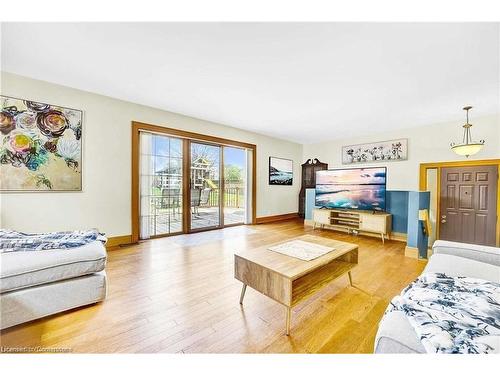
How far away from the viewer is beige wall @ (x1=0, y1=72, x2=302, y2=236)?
2.57 meters

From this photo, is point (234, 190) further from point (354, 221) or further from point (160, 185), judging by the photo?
point (354, 221)

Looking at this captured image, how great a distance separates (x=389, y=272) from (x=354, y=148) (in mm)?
3508

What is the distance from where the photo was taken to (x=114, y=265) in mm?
2564

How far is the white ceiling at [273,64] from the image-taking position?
5.60 ft

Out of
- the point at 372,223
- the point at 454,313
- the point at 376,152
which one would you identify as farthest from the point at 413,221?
the point at 454,313

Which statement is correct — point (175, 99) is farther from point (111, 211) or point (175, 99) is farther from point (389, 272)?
point (389, 272)

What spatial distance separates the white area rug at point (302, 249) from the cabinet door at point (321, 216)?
8.95 feet

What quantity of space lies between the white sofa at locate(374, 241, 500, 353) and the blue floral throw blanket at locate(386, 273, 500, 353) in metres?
0.04

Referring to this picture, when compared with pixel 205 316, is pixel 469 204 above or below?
above

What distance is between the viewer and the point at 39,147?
2.65 metres

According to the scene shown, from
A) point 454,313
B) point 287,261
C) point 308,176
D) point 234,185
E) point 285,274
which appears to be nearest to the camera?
point 454,313

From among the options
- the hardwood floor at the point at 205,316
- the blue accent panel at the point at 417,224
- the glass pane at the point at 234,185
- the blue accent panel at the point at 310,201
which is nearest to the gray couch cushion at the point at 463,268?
the hardwood floor at the point at 205,316

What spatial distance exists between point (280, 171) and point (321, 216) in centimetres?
174

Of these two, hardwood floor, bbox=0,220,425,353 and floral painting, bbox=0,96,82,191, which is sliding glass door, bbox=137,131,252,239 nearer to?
floral painting, bbox=0,96,82,191
